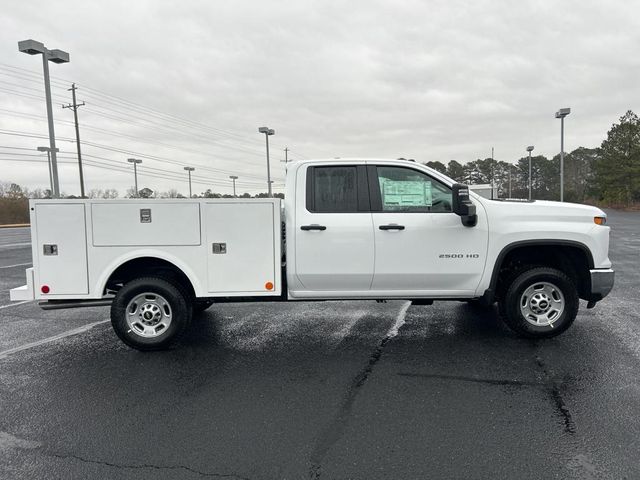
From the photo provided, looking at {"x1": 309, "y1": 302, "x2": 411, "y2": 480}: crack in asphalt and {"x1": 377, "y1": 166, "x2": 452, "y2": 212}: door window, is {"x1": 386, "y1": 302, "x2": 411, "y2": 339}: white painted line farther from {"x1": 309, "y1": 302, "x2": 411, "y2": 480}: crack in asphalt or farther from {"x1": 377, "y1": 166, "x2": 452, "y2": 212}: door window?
{"x1": 377, "y1": 166, "x2": 452, "y2": 212}: door window

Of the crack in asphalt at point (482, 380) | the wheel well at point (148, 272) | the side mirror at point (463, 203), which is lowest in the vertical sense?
the crack in asphalt at point (482, 380)

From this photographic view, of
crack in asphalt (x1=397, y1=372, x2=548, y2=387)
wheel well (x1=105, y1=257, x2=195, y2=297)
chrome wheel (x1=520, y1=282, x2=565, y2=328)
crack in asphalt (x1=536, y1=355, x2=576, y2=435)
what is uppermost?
wheel well (x1=105, y1=257, x2=195, y2=297)

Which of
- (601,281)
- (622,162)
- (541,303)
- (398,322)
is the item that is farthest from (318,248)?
(622,162)

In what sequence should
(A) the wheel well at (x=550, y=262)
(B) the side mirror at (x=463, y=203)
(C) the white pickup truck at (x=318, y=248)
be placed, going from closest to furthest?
(B) the side mirror at (x=463, y=203) → (C) the white pickup truck at (x=318, y=248) → (A) the wheel well at (x=550, y=262)

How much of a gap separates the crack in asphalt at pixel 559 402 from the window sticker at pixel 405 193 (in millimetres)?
2082

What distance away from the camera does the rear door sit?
17.2 feet

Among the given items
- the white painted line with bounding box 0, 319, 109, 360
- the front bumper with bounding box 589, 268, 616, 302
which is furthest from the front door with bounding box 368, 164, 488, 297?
the white painted line with bounding box 0, 319, 109, 360

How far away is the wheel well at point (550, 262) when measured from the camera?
547 cm

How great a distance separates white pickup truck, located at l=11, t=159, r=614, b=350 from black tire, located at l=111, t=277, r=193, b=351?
0.01 m

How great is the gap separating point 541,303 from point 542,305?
1.2 inches

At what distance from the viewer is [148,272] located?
17.9 ft

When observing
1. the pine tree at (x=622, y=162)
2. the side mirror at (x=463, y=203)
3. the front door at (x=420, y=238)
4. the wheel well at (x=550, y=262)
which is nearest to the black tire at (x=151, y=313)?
the front door at (x=420, y=238)

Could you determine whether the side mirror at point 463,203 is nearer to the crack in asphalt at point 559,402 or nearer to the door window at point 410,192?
the door window at point 410,192

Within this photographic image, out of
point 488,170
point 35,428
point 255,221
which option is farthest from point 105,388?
point 488,170
